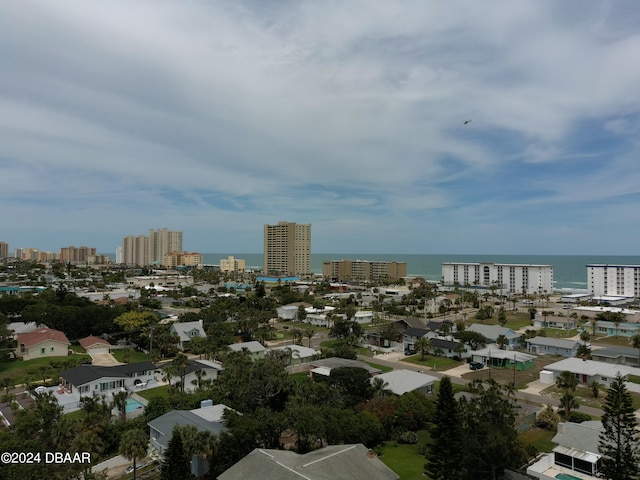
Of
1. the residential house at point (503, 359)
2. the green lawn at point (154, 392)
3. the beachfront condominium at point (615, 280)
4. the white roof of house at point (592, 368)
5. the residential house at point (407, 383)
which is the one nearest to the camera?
the residential house at point (407, 383)

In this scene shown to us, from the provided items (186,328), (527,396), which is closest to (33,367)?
(186,328)

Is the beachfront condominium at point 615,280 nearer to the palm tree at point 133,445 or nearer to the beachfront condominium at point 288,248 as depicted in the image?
the beachfront condominium at point 288,248

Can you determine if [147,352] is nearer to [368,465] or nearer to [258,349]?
[258,349]

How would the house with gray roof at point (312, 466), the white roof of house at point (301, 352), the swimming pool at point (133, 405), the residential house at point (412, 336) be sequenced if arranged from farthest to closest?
1. the residential house at point (412, 336)
2. the white roof of house at point (301, 352)
3. the swimming pool at point (133, 405)
4. the house with gray roof at point (312, 466)

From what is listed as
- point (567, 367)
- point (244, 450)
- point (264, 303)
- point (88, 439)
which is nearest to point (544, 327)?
point (567, 367)

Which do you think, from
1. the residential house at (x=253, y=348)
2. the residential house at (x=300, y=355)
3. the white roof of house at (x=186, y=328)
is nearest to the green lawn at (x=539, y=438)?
the residential house at (x=300, y=355)

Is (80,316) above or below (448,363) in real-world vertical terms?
above

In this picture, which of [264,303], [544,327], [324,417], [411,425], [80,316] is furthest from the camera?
[264,303]
